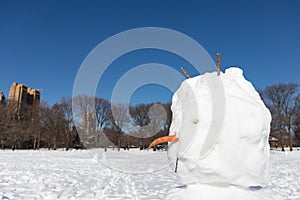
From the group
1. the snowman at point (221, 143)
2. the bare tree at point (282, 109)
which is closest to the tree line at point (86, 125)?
the bare tree at point (282, 109)

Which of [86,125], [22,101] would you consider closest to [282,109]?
[86,125]

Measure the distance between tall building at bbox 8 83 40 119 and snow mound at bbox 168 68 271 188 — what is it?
47043 mm

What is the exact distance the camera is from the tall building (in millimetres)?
44878

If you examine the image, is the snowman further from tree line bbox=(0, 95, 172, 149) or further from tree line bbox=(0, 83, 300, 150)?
tree line bbox=(0, 95, 172, 149)

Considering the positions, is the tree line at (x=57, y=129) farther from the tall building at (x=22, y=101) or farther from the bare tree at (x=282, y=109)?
the bare tree at (x=282, y=109)

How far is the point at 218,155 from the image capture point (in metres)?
1.88

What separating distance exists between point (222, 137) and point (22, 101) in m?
59.6

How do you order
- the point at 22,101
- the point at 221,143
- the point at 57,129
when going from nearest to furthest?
1. the point at 221,143
2. the point at 57,129
3. the point at 22,101

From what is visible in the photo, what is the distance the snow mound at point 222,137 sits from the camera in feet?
6.14

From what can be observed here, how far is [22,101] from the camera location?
54.0 meters

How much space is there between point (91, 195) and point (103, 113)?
110 ft

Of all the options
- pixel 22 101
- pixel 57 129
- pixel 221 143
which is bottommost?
pixel 221 143

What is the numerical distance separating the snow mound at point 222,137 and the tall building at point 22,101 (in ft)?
154

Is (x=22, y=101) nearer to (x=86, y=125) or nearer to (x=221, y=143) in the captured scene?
(x=86, y=125)
